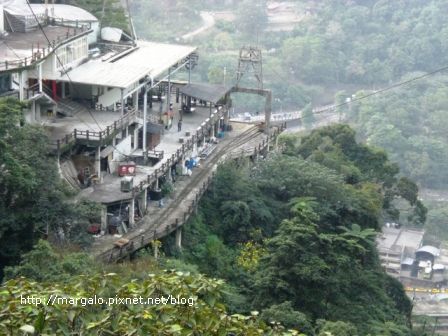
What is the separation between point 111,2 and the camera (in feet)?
122

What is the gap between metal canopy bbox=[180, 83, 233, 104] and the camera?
1271 inches

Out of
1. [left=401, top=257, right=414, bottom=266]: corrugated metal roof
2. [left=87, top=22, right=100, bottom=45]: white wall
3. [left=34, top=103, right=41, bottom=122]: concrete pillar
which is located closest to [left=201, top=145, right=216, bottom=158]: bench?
[left=87, top=22, right=100, bottom=45]: white wall

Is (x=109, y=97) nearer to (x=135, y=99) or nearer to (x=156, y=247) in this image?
(x=135, y=99)

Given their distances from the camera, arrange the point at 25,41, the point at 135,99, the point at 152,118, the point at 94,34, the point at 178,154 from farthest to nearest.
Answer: the point at 94,34, the point at 152,118, the point at 135,99, the point at 178,154, the point at 25,41

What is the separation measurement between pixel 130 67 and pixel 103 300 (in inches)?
754

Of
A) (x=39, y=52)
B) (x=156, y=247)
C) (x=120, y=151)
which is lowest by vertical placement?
(x=156, y=247)

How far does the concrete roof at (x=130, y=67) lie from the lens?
26656mm

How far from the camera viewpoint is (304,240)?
22.4 metres

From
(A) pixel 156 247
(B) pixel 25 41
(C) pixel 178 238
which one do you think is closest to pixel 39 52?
(B) pixel 25 41

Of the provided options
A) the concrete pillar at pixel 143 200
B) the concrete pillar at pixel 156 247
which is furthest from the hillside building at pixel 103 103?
the concrete pillar at pixel 156 247

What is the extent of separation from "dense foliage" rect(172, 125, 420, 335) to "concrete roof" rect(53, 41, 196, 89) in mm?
3818

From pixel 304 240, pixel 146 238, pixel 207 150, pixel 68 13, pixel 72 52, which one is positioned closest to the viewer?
pixel 304 240

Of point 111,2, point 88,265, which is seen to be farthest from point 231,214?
point 111,2

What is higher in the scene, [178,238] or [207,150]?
[207,150]
